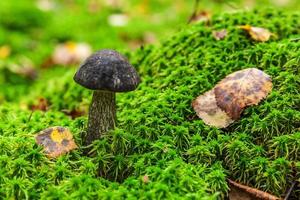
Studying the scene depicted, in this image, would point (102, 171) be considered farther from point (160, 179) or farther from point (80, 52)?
point (80, 52)

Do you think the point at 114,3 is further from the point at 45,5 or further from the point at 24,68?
the point at 24,68

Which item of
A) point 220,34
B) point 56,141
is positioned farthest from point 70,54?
point 56,141

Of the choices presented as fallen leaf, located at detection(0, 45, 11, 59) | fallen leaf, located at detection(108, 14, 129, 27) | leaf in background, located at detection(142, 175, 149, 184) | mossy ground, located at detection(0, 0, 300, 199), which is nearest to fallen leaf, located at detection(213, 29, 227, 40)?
mossy ground, located at detection(0, 0, 300, 199)

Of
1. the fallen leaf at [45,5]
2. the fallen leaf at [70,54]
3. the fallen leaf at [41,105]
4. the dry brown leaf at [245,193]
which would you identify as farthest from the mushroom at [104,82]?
the fallen leaf at [45,5]

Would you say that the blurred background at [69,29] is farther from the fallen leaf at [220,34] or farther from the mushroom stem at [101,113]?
the mushroom stem at [101,113]

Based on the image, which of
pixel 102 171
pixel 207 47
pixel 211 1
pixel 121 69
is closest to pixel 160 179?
pixel 102 171
